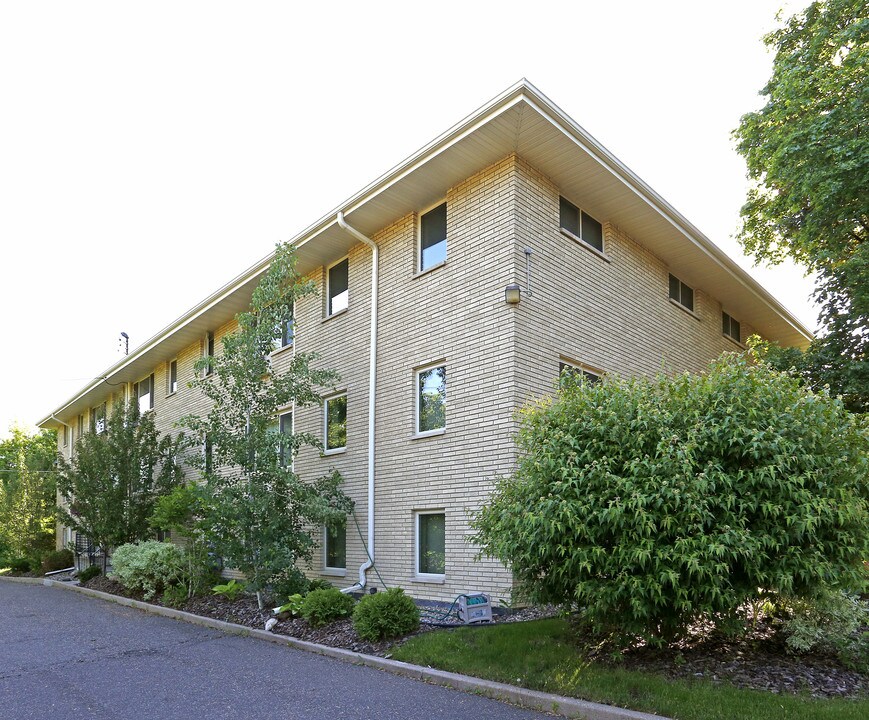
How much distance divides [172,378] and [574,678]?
18.7m

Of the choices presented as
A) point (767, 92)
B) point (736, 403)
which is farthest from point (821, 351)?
point (736, 403)

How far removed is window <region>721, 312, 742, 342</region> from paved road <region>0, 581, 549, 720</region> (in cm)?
1378

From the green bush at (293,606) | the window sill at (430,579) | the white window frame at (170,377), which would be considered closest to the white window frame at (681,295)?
the window sill at (430,579)

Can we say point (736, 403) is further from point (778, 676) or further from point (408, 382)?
point (408, 382)

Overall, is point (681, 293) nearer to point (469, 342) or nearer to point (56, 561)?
point (469, 342)

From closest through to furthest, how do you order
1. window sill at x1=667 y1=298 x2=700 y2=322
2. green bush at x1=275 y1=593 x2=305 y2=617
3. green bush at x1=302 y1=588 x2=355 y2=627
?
1. green bush at x1=302 y1=588 x2=355 y2=627
2. green bush at x1=275 y1=593 x2=305 y2=617
3. window sill at x1=667 y1=298 x2=700 y2=322

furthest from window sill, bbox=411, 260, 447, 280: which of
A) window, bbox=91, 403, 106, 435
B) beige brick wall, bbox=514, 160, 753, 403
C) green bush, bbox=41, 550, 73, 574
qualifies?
window, bbox=91, 403, 106, 435

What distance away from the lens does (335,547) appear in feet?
45.5

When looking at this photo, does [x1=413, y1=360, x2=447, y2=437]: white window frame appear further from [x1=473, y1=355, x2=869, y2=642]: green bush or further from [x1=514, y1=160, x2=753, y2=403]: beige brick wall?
[x1=473, y1=355, x2=869, y2=642]: green bush

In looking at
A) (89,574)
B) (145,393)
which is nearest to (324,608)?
(89,574)

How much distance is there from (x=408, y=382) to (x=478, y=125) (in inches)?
177

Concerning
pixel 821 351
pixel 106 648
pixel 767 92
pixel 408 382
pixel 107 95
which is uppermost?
pixel 767 92

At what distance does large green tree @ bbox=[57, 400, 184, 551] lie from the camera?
726 inches

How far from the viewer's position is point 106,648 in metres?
9.62
